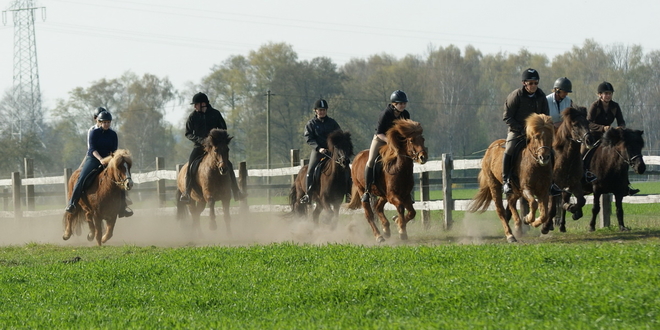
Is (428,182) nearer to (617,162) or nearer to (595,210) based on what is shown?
(595,210)

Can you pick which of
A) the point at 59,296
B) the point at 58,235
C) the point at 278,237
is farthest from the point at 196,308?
the point at 58,235

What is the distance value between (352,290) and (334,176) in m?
8.65

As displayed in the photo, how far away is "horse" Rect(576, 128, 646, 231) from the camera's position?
15617 millimetres

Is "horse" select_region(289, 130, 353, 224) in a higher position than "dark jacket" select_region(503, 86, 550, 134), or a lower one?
lower

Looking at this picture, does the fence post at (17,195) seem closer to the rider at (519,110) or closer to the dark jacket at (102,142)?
the dark jacket at (102,142)

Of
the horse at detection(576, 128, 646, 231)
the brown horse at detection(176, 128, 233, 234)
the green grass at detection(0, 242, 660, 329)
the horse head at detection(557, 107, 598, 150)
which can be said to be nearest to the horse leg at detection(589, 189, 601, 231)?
the horse at detection(576, 128, 646, 231)

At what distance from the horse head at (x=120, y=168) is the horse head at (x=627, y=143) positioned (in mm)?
8930

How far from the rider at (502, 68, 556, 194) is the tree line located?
50.6 meters

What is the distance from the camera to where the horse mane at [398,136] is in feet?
48.2

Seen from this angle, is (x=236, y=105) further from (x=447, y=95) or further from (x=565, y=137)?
(x=565, y=137)

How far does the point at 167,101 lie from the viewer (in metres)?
83.9

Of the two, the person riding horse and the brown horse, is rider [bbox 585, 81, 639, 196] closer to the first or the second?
the brown horse

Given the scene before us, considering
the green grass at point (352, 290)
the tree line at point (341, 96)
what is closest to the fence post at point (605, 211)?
the green grass at point (352, 290)

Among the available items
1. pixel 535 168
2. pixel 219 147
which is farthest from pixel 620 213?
pixel 219 147
